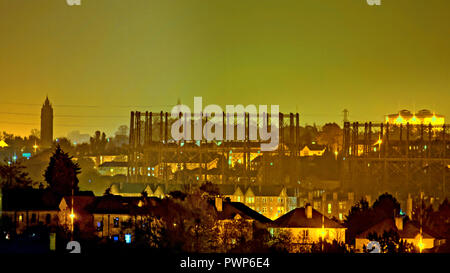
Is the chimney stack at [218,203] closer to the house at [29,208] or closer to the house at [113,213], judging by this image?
the house at [113,213]

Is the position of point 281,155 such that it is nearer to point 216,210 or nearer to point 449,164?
point 449,164

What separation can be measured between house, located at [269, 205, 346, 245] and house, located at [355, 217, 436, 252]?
103cm

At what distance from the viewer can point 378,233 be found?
28.4 m

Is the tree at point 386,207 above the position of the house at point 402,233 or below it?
above

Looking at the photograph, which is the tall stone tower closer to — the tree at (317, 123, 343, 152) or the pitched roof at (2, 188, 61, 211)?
the tree at (317, 123, 343, 152)

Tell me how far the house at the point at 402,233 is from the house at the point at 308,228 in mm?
1029

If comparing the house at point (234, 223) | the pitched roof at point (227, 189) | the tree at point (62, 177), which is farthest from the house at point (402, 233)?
the pitched roof at point (227, 189)

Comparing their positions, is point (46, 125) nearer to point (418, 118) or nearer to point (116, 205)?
point (418, 118)

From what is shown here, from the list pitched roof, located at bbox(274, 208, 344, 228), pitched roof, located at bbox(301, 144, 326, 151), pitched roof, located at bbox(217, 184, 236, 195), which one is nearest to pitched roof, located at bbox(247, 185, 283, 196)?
pitched roof, located at bbox(217, 184, 236, 195)

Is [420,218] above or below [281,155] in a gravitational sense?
below

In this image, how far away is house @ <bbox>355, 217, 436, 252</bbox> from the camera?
2834 cm

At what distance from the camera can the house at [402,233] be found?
93.0 ft
